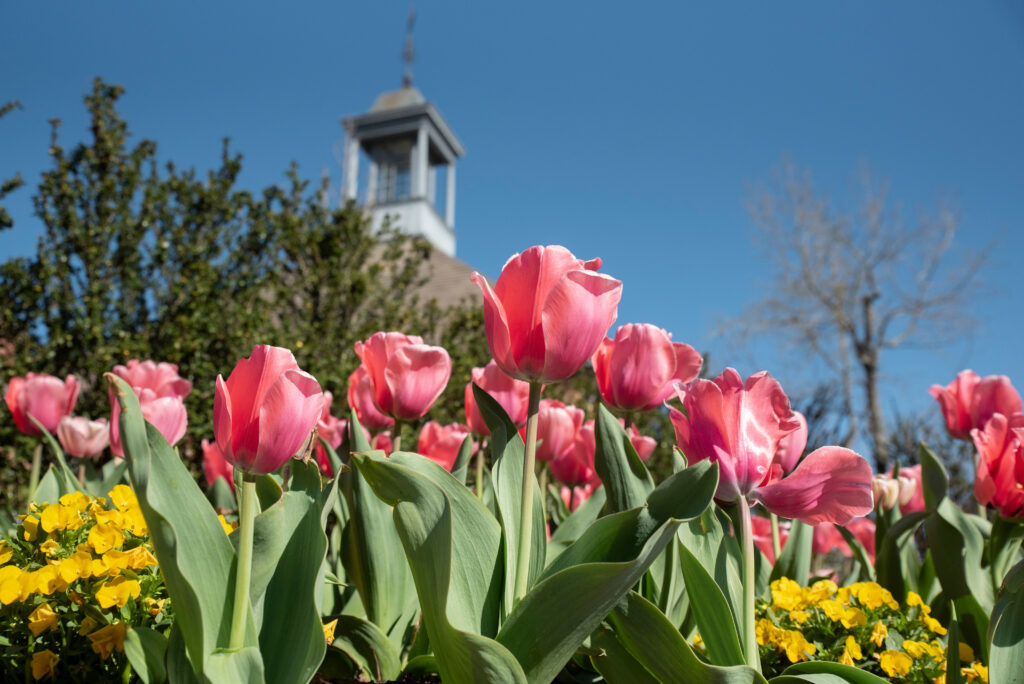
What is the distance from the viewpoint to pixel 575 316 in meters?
0.92

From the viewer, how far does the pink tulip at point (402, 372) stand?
1405mm

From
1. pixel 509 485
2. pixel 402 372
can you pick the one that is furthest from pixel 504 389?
pixel 509 485

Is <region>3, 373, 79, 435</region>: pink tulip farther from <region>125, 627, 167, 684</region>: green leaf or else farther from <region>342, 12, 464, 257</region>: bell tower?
<region>342, 12, 464, 257</region>: bell tower

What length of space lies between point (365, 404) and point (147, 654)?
95cm

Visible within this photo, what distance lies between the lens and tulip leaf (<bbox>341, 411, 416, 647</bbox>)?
51.4 inches

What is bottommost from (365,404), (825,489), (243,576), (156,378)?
(243,576)

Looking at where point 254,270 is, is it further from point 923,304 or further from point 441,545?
point 923,304

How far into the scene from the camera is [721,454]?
947 millimetres

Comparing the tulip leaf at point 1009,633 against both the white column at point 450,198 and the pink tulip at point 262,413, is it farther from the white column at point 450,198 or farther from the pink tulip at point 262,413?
the white column at point 450,198

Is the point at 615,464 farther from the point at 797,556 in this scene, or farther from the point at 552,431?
the point at 797,556

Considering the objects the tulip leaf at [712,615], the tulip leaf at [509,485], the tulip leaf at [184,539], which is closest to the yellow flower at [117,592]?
the tulip leaf at [184,539]

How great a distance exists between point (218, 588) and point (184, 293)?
13.3ft

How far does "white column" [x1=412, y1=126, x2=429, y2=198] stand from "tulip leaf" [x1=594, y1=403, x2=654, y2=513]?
30.6m

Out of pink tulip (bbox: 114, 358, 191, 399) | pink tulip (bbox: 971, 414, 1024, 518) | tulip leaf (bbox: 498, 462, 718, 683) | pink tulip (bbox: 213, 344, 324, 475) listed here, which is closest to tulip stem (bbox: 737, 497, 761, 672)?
tulip leaf (bbox: 498, 462, 718, 683)
